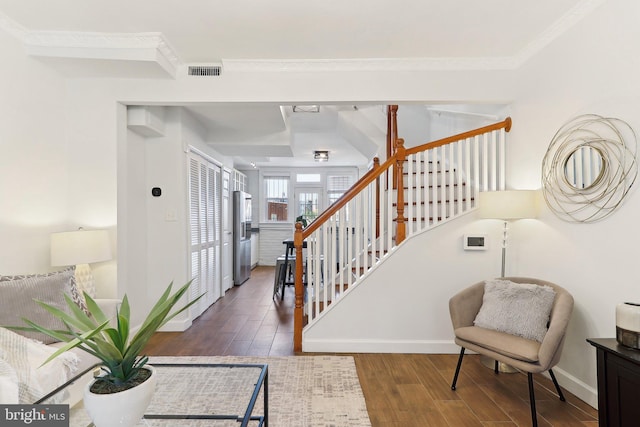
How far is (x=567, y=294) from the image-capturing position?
2.37 m

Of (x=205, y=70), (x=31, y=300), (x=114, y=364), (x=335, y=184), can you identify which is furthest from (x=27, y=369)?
(x=335, y=184)

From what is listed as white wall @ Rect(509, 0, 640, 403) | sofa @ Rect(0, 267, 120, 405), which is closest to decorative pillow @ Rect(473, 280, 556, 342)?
white wall @ Rect(509, 0, 640, 403)

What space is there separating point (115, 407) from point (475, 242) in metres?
3.02

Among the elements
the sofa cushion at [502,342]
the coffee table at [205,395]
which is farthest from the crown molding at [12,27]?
the sofa cushion at [502,342]

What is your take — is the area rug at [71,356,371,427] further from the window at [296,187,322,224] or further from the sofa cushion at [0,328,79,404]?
the window at [296,187,322,224]

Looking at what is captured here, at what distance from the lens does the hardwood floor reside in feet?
7.34

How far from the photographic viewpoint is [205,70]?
3.25 metres

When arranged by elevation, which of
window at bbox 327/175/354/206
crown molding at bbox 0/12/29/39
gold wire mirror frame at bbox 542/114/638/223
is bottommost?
gold wire mirror frame at bbox 542/114/638/223

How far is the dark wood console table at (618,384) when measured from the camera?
1.60 meters

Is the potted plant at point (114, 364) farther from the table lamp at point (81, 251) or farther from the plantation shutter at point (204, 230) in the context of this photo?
the plantation shutter at point (204, 230)

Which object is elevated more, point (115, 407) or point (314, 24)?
point (314, 24)

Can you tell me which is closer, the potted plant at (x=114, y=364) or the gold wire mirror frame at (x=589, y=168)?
the potted plant at (x=114, y=364)

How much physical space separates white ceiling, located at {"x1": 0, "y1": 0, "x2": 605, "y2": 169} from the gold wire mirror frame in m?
0.83

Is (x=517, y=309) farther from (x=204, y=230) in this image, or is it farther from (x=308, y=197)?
(x=308, y=197)
